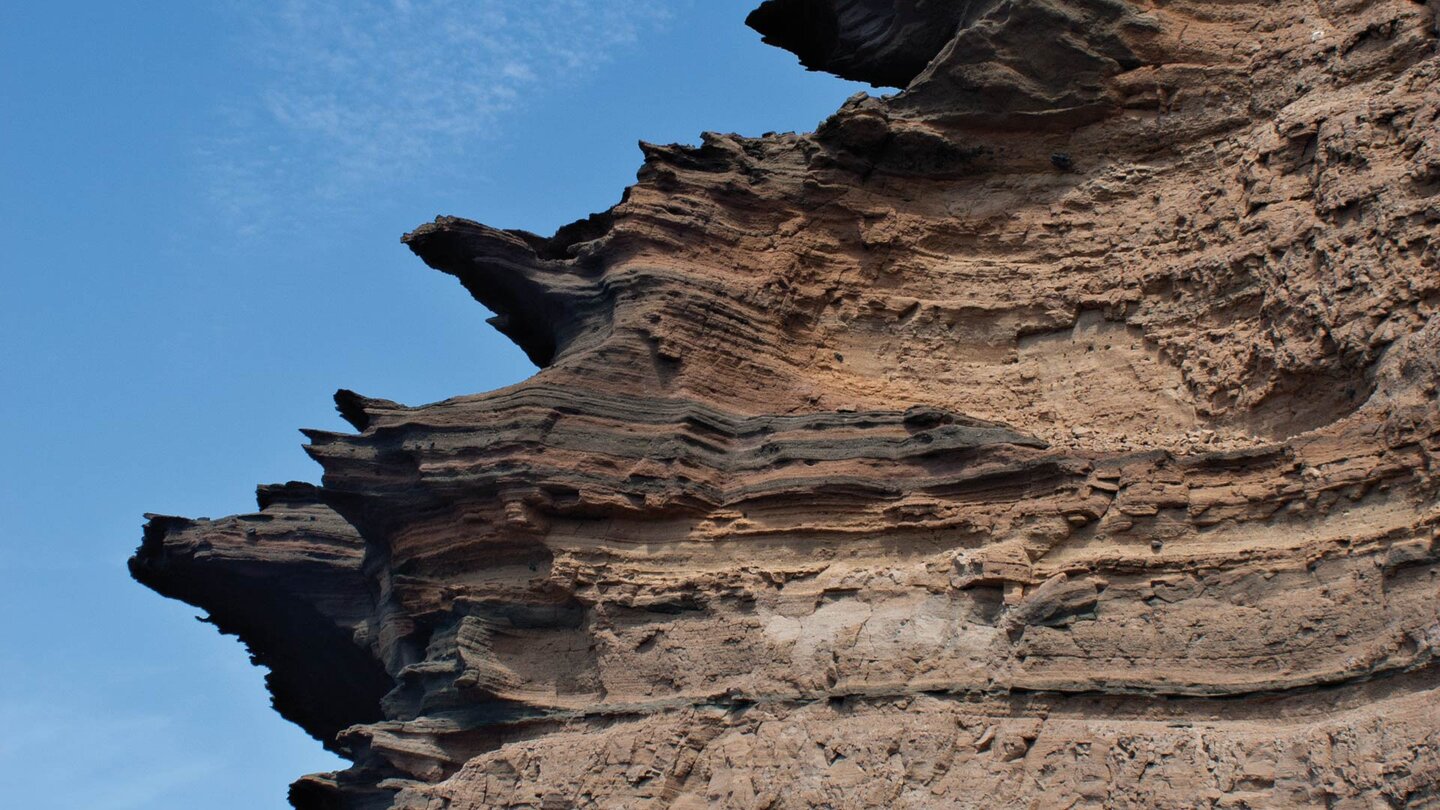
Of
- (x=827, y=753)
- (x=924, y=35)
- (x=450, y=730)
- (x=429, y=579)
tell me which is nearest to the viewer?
(x=827, y=753)

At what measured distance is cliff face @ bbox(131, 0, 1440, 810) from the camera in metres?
13.0

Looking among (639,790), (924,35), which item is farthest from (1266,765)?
(924,35)

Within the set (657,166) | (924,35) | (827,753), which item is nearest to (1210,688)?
(827,753)

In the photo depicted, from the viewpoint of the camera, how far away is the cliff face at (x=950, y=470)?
13.0 metres

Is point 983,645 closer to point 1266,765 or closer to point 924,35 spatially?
point 1266,765

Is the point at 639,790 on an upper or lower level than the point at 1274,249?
lower

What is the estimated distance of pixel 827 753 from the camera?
13500mm

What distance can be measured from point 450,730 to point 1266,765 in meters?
7.10

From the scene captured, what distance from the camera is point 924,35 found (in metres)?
20.4

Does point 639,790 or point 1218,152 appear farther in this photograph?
point 1218,152

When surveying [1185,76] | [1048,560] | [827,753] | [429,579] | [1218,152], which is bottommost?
[827,753]

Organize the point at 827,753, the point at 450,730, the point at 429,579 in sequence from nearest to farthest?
the point at 827,753, the point at 450,730, the point at 429,579

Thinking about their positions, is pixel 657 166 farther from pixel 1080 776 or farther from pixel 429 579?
pixel 1080 776

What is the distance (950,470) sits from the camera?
596 inches
